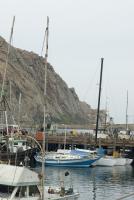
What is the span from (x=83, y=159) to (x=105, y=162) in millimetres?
5571

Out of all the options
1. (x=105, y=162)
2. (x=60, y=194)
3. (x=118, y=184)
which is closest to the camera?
(x=60, y=194)

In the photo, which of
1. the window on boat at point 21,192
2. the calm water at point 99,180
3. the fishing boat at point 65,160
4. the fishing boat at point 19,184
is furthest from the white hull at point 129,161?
the window on boat at point 21,192

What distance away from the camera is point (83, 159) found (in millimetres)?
→ 80250

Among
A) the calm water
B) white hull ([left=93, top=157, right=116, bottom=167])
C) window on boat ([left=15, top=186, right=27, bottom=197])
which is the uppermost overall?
white hull ([left=93, top=157, right=116, bottom=167])

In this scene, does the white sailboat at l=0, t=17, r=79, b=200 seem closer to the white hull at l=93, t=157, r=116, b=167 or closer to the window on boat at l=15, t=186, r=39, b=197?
the window on boat at l=15, t=186, r=39, b=197

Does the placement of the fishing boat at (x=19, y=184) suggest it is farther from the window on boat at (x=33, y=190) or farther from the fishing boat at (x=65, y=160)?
the fishing boat at (x=65, y=160)

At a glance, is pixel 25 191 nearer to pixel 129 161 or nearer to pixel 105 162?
pixel 105 162

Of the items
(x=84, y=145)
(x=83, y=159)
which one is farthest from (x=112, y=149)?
(x=83, y=159)

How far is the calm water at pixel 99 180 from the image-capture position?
5203 cm

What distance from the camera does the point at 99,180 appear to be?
6419 centimetres

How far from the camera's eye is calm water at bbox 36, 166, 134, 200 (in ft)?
171

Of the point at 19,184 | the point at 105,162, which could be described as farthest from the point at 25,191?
the point at 105,162

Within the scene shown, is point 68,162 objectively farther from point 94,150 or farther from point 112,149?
point 112,149

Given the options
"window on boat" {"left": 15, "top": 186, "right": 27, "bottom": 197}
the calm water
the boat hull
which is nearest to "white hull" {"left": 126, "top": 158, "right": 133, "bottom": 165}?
the calm water
